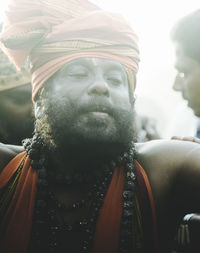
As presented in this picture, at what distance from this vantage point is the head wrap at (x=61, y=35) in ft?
8.17

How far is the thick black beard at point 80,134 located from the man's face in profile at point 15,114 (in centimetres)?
141

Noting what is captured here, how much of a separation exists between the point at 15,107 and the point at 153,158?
2393 millimetres

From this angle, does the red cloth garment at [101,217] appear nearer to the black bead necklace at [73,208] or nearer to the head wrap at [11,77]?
the black bead necklace at [73,208]

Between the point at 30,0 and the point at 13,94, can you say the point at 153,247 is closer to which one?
the point at 30,0

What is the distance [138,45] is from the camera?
2768mm

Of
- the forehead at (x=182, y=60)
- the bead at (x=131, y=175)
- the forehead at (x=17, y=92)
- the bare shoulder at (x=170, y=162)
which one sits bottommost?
the bead at (x=131, y=175)

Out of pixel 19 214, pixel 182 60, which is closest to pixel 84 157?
pixel 19 214

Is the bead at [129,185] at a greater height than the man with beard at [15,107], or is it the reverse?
the man with beard at [15,107]

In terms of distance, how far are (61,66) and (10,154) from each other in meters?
1.01

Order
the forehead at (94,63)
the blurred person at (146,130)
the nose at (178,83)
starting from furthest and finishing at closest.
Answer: the blurred person at (146,130) < the nose at (178,83) < the forehead at (94,63)

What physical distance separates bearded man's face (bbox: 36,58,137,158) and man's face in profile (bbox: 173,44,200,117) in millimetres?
1577

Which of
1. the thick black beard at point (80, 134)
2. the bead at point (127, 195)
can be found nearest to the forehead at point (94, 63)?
the thick black beard at point (80, 134)

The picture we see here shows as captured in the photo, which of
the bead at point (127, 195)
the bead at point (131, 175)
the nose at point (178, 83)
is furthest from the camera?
the nose at point (178, 83)

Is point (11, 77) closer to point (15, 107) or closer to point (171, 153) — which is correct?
point (15, 107)
